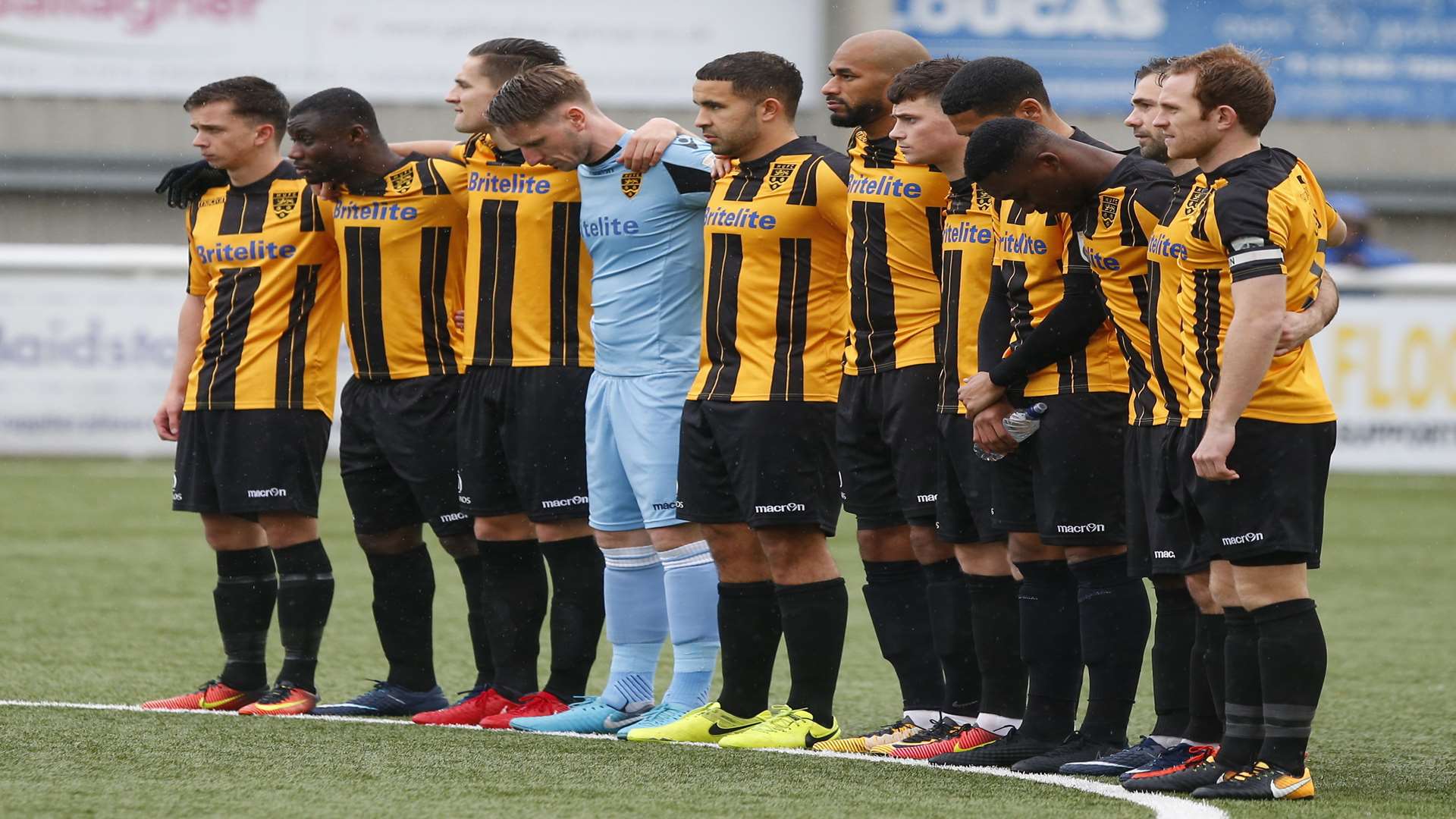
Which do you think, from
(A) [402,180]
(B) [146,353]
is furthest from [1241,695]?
(B) [146,353]

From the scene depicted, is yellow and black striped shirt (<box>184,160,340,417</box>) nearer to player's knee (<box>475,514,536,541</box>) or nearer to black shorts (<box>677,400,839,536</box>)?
player's knee (<box>475,514,536,541</box>)

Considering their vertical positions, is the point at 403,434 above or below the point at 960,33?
below

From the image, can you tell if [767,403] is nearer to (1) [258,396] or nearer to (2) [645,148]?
(2) [645,148]

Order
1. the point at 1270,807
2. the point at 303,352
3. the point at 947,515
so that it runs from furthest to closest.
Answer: the point at 303,352, the point at 947,515, the point at 1270,807

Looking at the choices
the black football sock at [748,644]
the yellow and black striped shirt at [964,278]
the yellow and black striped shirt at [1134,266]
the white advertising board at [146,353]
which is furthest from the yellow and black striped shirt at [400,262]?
the white advertising board at [146,353]

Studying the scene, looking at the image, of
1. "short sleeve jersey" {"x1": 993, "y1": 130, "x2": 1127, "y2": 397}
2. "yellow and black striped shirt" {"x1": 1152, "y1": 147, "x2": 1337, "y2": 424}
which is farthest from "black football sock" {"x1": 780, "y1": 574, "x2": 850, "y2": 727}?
"yellow and black striped shirt" {"x1": 1152, "y1": 147, "x2": 1337, "y2": 424}

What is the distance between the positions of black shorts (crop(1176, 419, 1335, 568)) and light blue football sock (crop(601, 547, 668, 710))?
2.09m

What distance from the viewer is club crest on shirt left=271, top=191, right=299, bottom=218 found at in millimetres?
6918

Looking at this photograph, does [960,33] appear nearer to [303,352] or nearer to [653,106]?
[653,106]

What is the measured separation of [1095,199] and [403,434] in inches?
98.0

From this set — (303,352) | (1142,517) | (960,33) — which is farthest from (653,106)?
(1142,517)

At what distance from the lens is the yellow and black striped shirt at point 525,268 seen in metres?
6.60

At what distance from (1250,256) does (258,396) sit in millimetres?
3470

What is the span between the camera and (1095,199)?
18.1 ft
